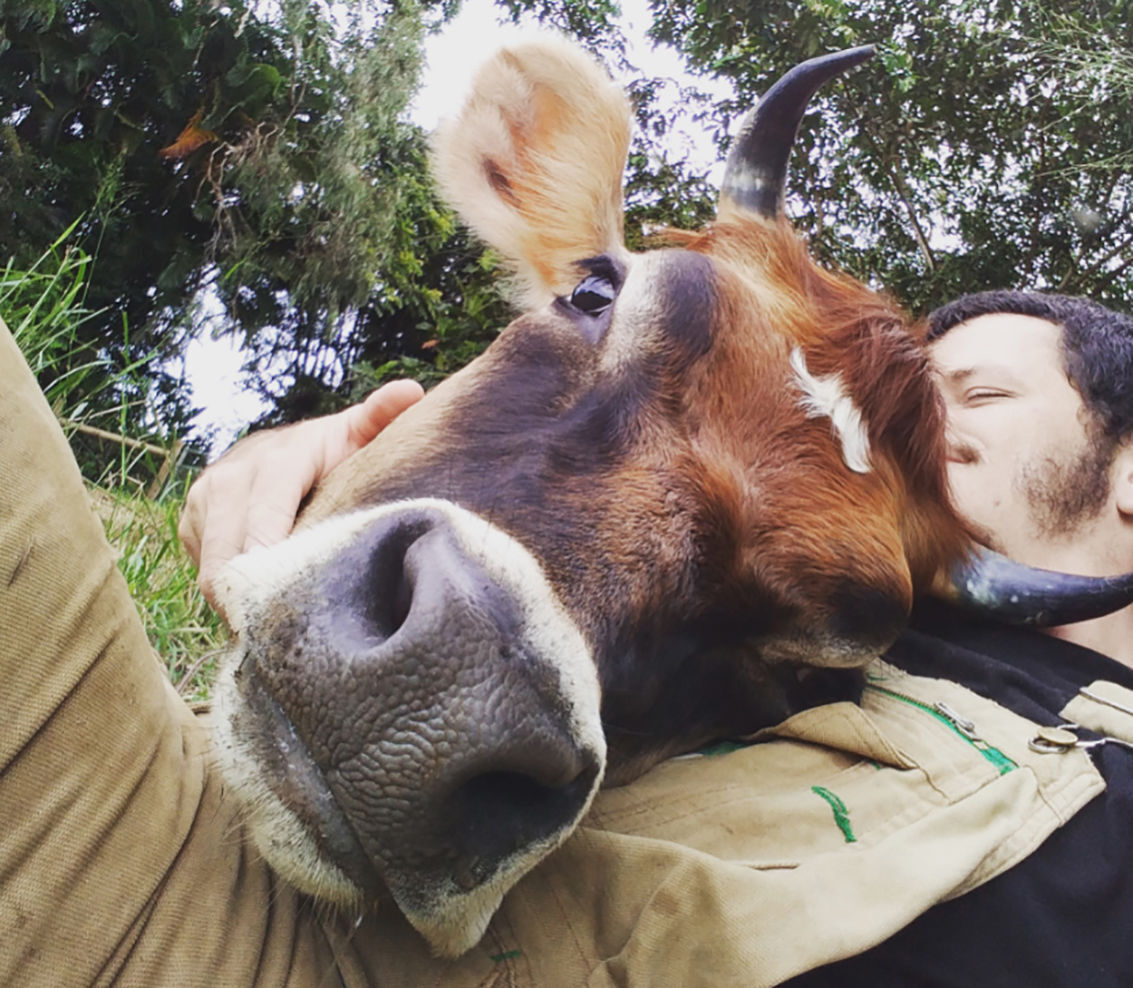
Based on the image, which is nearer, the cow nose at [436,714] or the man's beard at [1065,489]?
the cow nose at [436,714]

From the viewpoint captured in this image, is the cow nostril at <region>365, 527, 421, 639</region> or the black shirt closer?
the cow nostril at <region>365, 527, 421, 639</region>

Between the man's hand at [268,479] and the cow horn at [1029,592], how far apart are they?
158 cm

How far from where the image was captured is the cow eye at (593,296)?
219 cm

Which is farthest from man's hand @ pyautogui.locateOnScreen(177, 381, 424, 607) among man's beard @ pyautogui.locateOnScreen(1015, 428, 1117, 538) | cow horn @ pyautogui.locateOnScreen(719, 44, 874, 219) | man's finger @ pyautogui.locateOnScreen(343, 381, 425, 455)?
man's beard @ pyautogui.locateOnScreen(1015, 428, 1117, 538)

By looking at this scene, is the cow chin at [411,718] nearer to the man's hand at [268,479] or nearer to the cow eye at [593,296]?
the man's hand at [268,479]

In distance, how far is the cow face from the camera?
1.24 m

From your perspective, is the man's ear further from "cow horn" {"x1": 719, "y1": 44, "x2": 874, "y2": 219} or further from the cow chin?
the cow chin

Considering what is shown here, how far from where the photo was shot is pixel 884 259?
1157cm

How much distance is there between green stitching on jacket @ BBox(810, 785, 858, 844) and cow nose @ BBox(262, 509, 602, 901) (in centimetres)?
67

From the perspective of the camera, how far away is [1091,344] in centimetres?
331

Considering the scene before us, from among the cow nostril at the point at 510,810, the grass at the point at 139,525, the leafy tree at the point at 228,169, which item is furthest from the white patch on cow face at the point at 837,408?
the leafy tree at the point at 228,169

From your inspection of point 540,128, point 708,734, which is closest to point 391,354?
point 540,128

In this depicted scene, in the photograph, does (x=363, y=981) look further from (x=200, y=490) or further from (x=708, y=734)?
(x=200, y=490)

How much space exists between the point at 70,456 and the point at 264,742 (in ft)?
1.76
